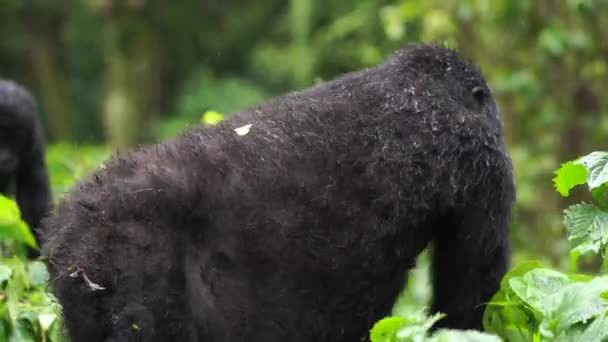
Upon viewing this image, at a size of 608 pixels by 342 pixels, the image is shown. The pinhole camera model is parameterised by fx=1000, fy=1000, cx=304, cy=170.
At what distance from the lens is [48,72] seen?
1642 centimetres

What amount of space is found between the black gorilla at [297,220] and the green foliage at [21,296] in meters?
0.46

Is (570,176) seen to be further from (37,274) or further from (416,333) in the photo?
(37,274)

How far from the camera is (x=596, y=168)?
2.54 metres

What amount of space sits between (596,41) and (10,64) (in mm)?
13589

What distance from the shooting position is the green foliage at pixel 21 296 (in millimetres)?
2854

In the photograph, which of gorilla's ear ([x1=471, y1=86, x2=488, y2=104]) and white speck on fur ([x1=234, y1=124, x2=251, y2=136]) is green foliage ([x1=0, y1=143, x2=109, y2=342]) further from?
gorilla's ear ([x1=471, y1=86, x2=488, y2=104])

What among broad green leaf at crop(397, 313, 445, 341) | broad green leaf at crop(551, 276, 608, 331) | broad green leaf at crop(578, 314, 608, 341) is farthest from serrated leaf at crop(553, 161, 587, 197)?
broad green leaf at crop(397, 313, 445, 341)

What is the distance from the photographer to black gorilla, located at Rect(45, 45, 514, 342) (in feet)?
7.72

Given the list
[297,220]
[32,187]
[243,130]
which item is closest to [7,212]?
[243,130]

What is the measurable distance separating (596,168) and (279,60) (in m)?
11.5

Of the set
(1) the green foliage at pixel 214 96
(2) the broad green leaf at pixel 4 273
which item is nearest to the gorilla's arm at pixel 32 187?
(2) the broad green leaf at pixel 4 273

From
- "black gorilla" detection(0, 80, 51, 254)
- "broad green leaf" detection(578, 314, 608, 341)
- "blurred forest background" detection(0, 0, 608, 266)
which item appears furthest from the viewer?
"blurred forest background" detection(0, 0, 608, 266)

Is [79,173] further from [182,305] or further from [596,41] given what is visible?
[596,41]

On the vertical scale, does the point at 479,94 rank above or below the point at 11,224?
above
